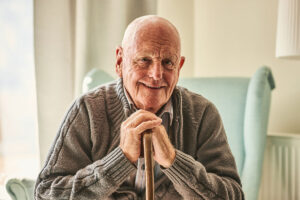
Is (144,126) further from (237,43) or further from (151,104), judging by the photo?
(237,43)

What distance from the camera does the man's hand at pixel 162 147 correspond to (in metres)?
0.86

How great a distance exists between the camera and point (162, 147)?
87 centimetres

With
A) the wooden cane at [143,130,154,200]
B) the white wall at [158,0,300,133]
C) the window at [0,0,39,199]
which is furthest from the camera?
the white wall at [158,0,300,133]

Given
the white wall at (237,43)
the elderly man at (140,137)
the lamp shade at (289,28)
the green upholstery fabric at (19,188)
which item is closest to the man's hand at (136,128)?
the elderly man at (140,137)

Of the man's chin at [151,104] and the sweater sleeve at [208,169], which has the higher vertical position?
the man's chin at [151,104]

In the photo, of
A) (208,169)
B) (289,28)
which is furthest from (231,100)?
(208,169)

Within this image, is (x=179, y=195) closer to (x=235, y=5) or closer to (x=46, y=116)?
(x=46, y=116)

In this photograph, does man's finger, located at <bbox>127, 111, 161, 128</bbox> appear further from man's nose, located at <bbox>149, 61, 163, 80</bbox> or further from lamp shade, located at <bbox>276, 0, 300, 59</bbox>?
lamp shade, located at <bbox>276, 0, 300, 59</bbox>

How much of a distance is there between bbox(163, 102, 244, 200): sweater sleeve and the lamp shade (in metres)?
0.55

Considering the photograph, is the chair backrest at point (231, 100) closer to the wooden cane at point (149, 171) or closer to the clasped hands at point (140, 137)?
the clasped hands at point (140, 137)

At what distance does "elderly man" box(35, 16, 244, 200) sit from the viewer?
886mm

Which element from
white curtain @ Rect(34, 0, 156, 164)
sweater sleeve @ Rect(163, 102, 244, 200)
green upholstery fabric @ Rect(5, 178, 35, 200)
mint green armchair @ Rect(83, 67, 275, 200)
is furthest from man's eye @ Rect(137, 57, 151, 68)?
white curtain @ Rect(34, 0, 156, 164)

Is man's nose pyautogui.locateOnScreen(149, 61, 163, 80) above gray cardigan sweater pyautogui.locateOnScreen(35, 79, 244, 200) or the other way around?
above

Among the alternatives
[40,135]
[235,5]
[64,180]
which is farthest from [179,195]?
[235,5]
